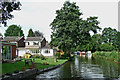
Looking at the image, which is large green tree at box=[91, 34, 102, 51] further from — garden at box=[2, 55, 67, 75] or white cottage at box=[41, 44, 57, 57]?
garden at box=[2, 55, 67, 75]

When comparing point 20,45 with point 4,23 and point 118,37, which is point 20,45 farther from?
point 118,37

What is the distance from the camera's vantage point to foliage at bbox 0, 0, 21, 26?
69.0 feet

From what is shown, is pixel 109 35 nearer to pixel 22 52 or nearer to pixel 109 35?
pixel 109 35

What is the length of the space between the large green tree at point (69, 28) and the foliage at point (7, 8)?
80.9 ft

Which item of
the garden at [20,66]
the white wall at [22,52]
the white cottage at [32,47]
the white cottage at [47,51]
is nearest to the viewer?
the garden at [20,66]

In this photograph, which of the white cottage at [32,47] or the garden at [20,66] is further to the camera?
the white cottage at [32,47]

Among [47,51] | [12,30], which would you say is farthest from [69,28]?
[12,30]

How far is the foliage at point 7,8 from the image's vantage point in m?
21.0

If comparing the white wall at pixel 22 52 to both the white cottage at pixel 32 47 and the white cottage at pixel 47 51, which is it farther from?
the white cottage at pixel 47 51

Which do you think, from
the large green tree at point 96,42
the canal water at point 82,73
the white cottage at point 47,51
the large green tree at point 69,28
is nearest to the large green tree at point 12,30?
the large green tree at point 96,42

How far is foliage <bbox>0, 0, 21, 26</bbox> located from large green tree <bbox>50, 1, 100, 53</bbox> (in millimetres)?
24656

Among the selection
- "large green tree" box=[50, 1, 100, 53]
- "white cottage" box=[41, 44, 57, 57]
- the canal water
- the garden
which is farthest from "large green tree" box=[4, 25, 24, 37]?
the canal water

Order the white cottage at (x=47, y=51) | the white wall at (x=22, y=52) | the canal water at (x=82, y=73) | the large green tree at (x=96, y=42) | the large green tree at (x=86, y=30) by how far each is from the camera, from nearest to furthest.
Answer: the canal water at (x=82, y=73)
the large green tree at (x=86, y=30)
the white cottage at (x=47, y=51)
the white wall at (x=22, y=52)
the large green tree at (x=96, y=42)

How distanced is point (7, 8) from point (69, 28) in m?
27.5
